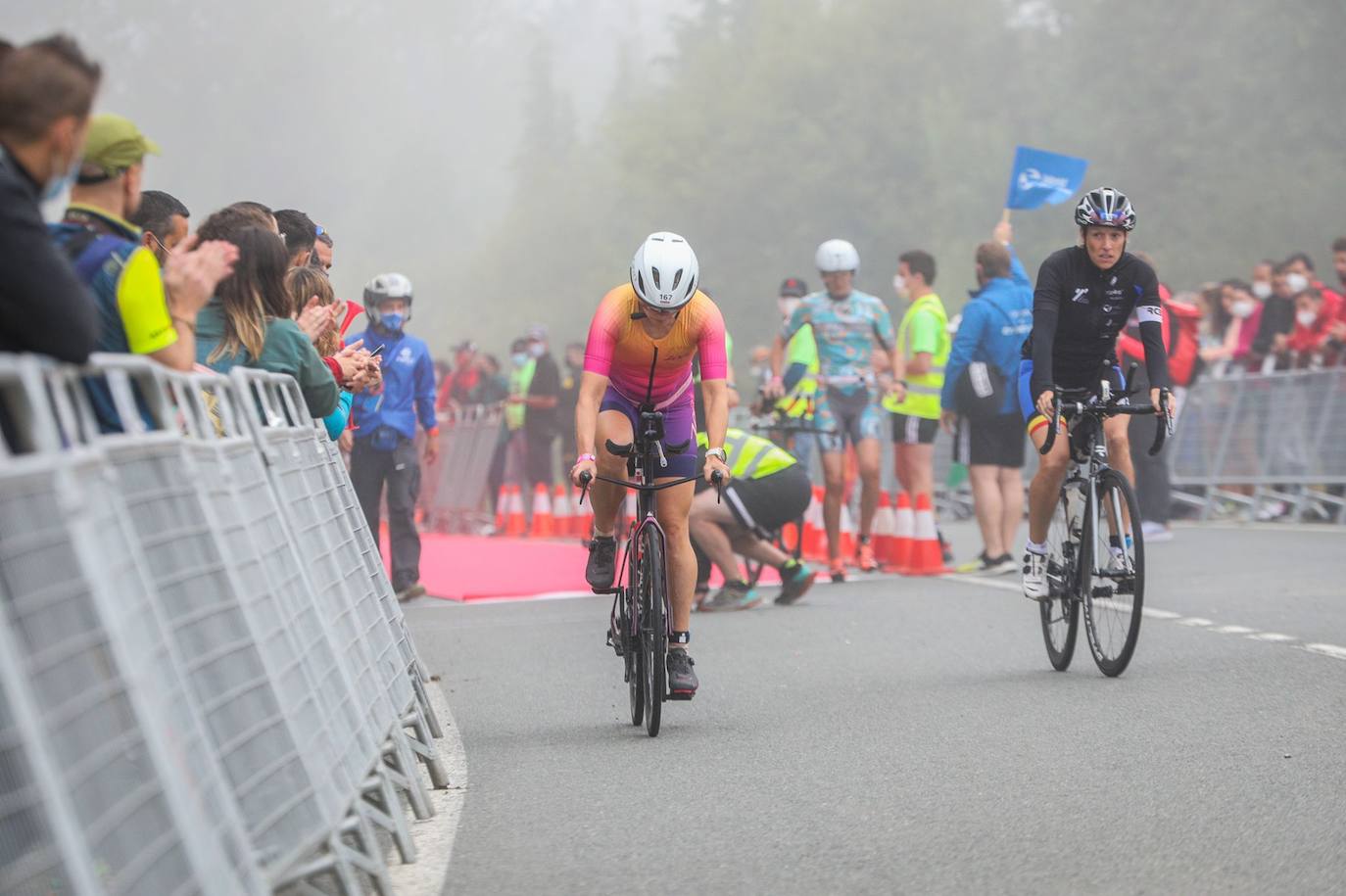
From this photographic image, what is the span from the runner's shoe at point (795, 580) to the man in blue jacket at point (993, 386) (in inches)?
84.5

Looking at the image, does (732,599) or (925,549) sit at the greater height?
(732,599)

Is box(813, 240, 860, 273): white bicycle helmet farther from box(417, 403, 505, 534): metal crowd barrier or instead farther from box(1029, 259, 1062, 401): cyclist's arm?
box(417, 403, 505, 534): metal crowd barrier

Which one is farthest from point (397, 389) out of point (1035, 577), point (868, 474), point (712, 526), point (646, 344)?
point (1035, 577)

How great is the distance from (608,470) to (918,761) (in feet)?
7.52

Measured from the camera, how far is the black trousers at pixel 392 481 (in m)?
13.6

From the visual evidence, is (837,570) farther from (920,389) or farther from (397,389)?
(397,389)

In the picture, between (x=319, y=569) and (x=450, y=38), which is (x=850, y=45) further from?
(x=450, y=38)

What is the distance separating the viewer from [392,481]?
1371 cm

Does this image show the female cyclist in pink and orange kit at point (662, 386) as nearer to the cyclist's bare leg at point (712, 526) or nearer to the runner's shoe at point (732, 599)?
the cyclist's bare leg at point (712, 526)

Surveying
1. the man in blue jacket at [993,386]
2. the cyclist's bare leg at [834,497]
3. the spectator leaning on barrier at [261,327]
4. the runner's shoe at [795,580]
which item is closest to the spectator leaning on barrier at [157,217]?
the spectator leaning on barrier at [261,327]

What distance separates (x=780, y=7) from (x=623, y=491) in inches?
2271

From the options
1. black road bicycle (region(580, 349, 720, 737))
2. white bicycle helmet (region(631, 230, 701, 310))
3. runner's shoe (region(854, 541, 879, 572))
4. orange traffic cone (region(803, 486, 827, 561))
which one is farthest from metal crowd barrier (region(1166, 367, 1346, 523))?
white bicycle helmet (region(631, 230, 701, 310))

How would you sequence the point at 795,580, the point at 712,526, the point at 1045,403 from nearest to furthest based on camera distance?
1. the point at 1045,403
2. the point at 712,526
3. the point at 795,580

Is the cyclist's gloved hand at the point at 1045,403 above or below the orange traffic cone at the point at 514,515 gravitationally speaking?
above
